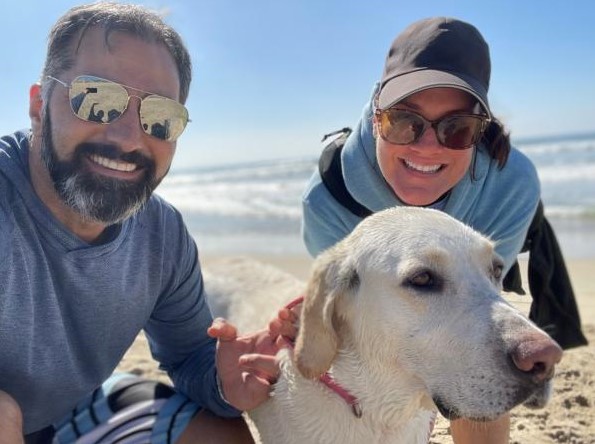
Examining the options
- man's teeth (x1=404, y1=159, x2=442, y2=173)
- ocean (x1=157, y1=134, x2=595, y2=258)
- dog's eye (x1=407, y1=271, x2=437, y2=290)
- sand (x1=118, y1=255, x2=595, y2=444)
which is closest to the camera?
dog's eye (x1=407, y1=271, x2=437, y2=290)

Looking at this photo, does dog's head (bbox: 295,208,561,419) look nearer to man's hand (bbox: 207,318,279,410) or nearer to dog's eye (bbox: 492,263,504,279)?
dog's eye (bbox: 492,263,504,279)

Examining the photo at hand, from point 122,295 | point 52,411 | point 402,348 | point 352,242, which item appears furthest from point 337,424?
point 52,411

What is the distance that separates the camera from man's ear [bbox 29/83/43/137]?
2.81 metres

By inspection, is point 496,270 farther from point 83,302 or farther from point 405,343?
point 83,302

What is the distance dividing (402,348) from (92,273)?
1415 mm

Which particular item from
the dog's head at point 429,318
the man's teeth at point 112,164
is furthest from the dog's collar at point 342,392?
the man's teeth at point 112,164

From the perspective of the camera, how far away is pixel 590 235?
10.2 metres

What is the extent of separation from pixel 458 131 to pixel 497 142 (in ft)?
1.33

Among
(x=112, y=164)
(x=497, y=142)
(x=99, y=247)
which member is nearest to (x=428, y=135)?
(x=497, y=142)

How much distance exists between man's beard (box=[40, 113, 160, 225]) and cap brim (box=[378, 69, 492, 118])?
1229 millimetres

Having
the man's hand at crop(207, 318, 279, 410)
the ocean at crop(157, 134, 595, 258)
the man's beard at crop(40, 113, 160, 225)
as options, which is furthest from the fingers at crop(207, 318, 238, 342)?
the ocean at crop(157, 134, 595, 258)

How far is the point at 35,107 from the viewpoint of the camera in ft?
9.34

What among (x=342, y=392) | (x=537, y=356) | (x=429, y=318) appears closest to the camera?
(x=537, y=356)

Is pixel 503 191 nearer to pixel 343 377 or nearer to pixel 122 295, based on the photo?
pixel 343 377
